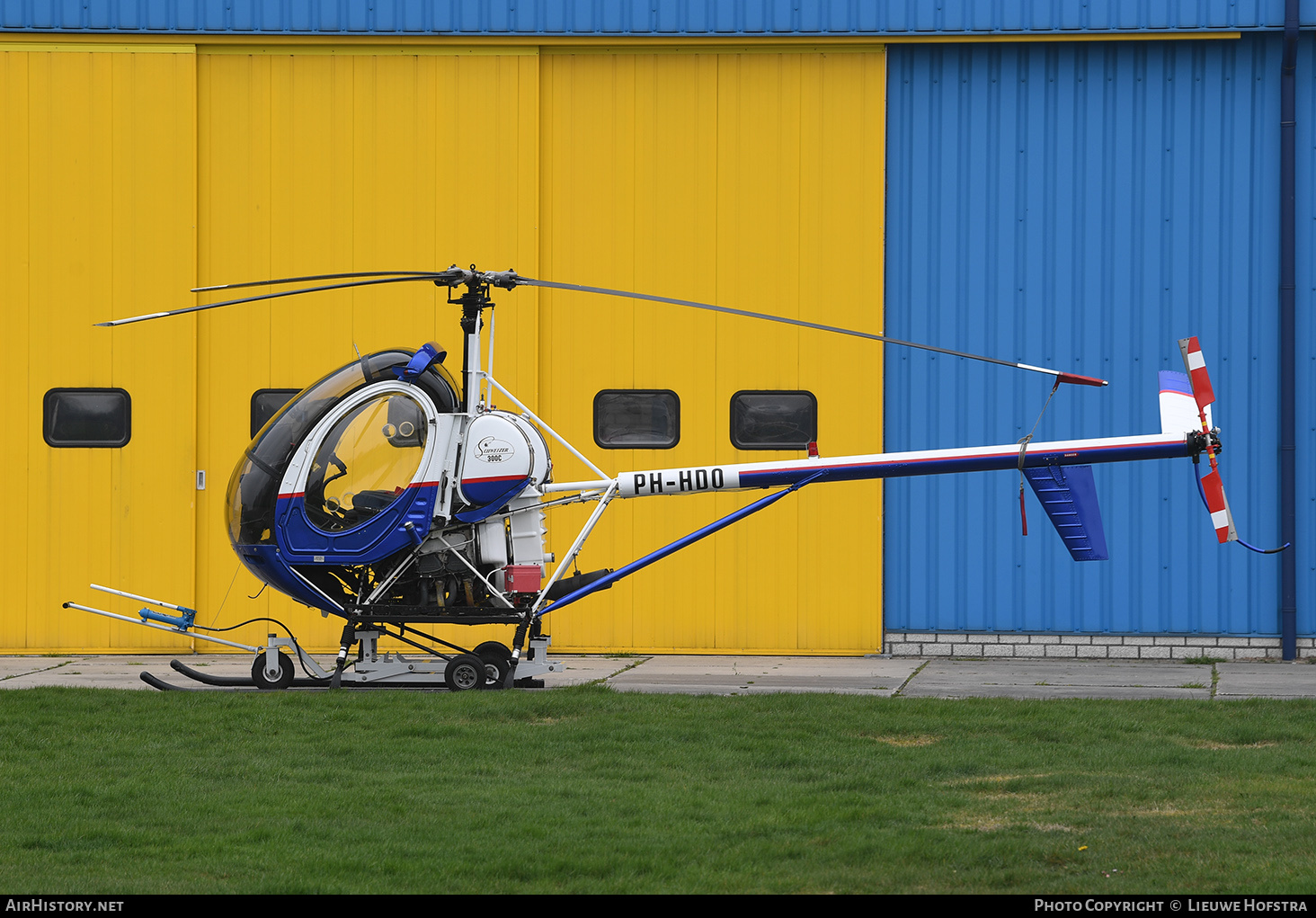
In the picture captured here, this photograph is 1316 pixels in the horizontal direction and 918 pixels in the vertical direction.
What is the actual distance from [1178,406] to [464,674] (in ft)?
16.3

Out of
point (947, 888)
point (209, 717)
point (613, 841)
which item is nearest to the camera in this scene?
point (947, 888)

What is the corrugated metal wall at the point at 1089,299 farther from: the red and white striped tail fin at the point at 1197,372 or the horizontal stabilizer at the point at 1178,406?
the red and white striped tail fin at the point at 1197,372

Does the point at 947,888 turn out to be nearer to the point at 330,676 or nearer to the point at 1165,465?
the point at 330,676

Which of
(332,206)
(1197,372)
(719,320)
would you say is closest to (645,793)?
(1197,372)

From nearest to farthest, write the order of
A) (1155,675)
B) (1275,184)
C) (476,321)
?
(476,321), (1155,675), (1275,184)

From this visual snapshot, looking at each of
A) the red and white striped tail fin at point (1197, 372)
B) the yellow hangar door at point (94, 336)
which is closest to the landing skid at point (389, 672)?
the yellow hangar door at point (94, 336)

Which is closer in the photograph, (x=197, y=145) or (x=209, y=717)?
(x=209, y=717)

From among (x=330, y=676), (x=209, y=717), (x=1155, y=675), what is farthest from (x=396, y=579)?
(x=1155, y=675)

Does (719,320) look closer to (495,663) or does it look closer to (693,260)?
(693,260)

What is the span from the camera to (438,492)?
30.2 ft

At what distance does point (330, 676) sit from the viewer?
9531mm

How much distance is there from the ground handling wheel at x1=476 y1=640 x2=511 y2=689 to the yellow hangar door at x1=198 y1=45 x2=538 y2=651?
2460 millimetres

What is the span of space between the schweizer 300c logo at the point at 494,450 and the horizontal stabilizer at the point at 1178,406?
4212 millimetres

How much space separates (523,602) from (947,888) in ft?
16.1
